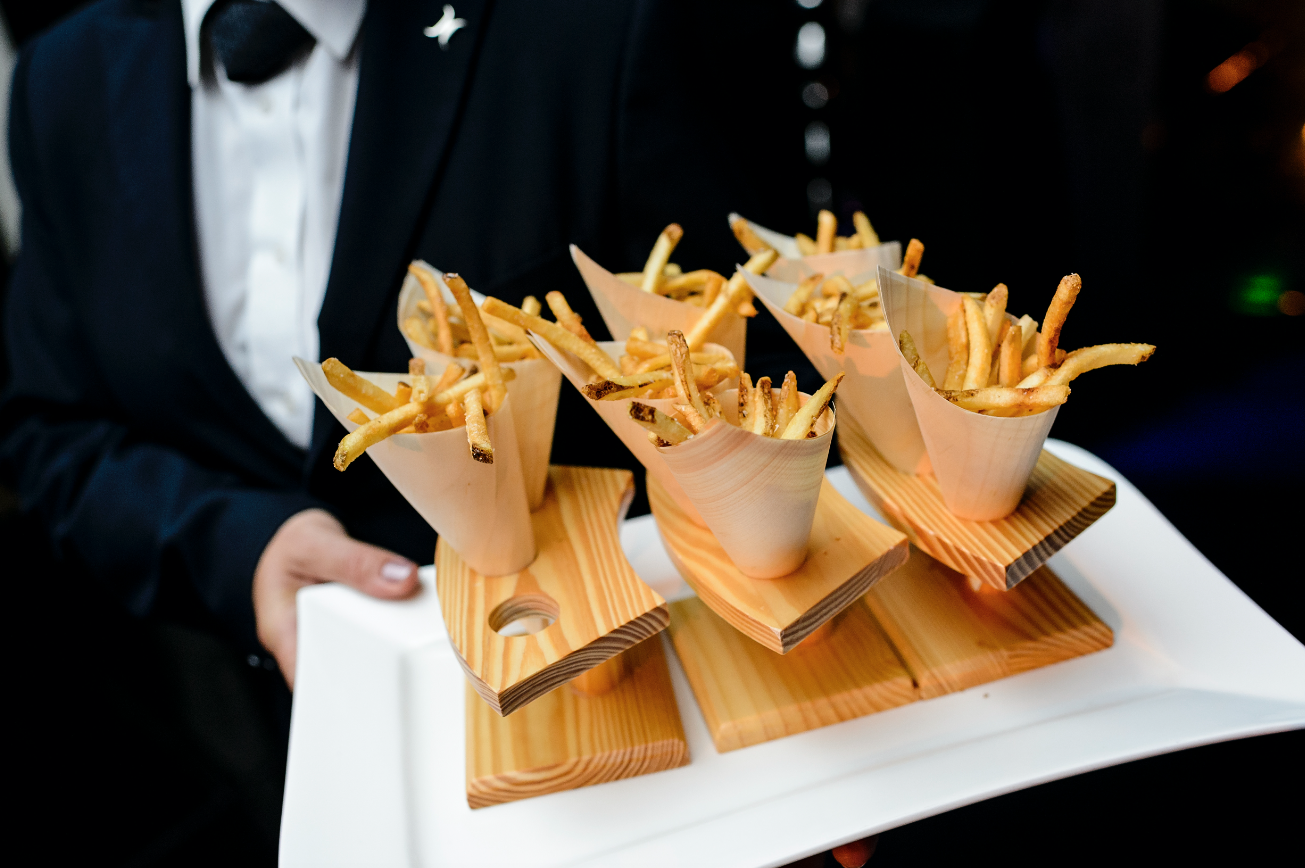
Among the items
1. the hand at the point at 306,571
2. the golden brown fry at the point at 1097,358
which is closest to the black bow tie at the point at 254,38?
the hand at the point at 306,571

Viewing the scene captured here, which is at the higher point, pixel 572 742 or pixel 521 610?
pixel 521 610

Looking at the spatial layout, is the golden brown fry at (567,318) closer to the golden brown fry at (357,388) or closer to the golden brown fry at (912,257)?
the golden brown fry at (357,388)

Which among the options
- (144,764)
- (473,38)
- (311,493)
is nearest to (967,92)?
(473,38)

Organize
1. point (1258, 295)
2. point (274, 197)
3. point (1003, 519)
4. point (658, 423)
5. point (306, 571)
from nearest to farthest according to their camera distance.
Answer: point (658, 423), point (1003, 519), point (306, 571), point (274, 197), point (1258, 295)

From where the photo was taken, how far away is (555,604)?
2.95 feet

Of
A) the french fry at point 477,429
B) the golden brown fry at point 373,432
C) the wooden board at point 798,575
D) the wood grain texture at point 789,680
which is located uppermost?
the french fry at point 477,429

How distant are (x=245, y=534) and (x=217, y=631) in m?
Answer: 0.35

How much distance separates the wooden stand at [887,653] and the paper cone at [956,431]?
177mm

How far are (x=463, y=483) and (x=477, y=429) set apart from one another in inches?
4.4

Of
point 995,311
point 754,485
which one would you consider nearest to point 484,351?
point 754,485

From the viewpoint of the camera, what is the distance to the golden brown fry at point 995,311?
0.85 m

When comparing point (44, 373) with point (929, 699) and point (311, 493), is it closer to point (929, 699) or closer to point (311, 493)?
point (311, 493)

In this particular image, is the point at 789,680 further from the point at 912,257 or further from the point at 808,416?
the point at 912,257

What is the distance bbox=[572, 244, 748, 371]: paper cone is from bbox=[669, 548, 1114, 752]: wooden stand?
0.37m
